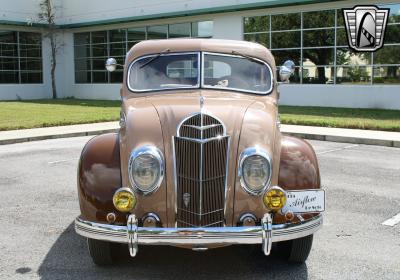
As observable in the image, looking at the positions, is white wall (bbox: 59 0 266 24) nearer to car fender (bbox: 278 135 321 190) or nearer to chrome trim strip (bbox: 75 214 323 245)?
car fender (bbox: 278 135 321 190)

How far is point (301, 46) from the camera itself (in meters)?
21.2

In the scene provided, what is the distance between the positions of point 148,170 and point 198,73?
1579mm

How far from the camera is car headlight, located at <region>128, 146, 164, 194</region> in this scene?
A: 4.00 meters

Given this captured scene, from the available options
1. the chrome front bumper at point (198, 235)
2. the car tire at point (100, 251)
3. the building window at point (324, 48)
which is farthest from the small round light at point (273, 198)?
the building window at point (324, 48)

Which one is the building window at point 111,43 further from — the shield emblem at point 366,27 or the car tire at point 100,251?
the car tire at point 100,251

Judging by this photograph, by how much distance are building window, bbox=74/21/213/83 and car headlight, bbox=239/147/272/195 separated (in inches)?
823

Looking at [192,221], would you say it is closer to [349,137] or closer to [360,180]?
[360,180]

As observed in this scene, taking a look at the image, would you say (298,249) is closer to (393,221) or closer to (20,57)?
(393,221)

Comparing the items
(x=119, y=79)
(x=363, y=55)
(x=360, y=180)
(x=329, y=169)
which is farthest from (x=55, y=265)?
(x=119, y=79)

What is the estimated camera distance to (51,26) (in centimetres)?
2977

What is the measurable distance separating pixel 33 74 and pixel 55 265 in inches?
1110

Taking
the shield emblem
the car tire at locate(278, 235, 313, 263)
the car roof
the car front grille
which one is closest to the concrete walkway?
the shield emblem

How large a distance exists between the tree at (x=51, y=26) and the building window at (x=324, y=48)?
12583 mm

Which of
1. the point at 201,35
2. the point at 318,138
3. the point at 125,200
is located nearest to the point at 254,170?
the point at 125,200
